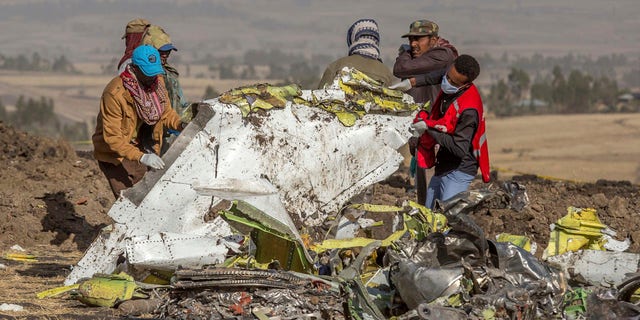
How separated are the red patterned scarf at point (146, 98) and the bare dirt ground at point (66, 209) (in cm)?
143

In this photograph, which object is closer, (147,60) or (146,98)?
(147,60)

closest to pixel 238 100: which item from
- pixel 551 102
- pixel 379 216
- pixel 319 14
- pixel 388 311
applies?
pixel 388 311

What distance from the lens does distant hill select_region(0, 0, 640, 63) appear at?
449ft

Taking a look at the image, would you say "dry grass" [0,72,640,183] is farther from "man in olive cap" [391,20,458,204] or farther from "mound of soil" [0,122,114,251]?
"man in olive cap" [391,20,458,204]

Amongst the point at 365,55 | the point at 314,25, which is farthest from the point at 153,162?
the point at 314,25

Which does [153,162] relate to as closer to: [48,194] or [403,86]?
[403,86]

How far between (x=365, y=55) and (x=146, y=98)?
2403 mm

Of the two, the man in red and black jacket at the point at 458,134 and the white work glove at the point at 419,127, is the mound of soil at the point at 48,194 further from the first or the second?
the man in red and black jacket at the point at 458,134

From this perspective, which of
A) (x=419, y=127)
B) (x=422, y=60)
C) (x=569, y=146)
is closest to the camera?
(x=419, y=127)

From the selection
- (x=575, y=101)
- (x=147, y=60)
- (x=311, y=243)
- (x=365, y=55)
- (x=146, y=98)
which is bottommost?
(x=575, y=101)

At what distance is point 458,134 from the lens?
28.9ft

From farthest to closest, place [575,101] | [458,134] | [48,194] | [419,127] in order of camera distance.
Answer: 1. [575,101]
2. [48,194]
3. [419,127]
4. [458,134]

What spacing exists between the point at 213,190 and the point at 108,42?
5544 inches

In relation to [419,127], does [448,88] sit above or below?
above
